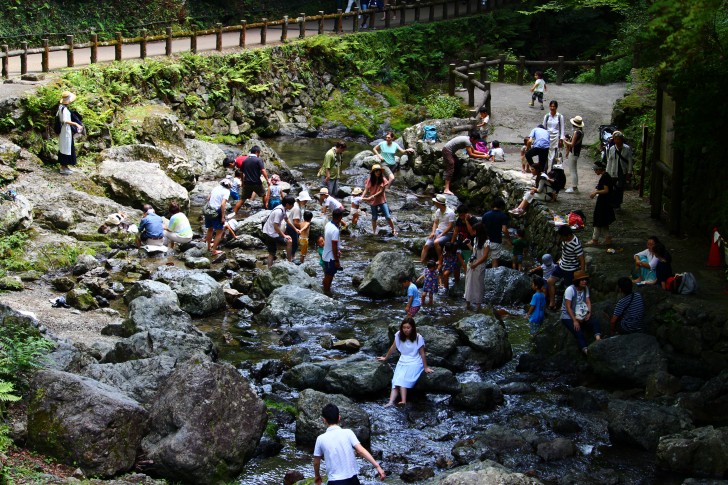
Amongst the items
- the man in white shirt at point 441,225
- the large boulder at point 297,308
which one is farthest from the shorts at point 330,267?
the man in white shirt at point 441,225

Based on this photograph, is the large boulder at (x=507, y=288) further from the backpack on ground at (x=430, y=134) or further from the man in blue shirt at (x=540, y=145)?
the backpack on ground at (x=430, y=134)

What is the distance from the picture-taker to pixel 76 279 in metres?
18.0

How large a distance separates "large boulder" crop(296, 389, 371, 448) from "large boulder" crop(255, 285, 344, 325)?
158 inches

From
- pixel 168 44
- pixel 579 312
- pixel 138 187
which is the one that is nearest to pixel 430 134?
pixel 138 187

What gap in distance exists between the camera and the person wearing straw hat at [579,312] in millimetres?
15102

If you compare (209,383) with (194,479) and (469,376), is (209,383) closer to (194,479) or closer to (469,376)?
(194,479)

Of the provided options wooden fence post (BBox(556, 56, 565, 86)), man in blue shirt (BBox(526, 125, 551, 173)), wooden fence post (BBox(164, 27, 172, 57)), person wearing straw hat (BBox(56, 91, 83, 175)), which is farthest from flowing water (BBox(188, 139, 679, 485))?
wooden fence post (BBox(556, 56, 565, 86))

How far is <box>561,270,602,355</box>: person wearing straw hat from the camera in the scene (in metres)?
15.1

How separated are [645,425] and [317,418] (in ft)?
13.8

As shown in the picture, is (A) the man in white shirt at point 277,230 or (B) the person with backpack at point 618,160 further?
(B) the person with backpack at point 618,160

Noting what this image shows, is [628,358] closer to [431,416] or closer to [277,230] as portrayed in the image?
[431,416]

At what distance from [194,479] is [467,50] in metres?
32.4

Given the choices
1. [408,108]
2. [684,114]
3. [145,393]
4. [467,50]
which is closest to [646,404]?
[684,114]

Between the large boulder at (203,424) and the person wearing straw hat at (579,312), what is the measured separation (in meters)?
5.43
